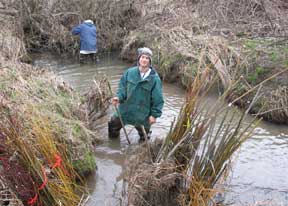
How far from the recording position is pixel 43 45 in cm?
1373

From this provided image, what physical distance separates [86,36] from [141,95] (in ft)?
20.5

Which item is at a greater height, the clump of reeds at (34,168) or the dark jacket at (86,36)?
the dark jacket at (86,36)

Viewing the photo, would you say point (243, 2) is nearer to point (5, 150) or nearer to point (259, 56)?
point (259, 56)

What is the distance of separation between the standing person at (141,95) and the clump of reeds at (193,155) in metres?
1.60

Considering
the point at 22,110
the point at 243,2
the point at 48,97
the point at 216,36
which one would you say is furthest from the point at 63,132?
the point at 243,2

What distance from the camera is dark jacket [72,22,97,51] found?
40.6 ft

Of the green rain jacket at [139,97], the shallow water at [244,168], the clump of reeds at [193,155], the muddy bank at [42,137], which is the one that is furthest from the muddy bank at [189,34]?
the clump of reeds at [193,155]

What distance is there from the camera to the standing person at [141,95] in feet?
21.1

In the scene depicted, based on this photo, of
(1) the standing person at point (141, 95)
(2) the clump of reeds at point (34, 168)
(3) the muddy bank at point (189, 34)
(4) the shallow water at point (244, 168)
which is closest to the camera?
(2) the clump of reeds at point (34, 168)

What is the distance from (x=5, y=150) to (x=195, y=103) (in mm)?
1878

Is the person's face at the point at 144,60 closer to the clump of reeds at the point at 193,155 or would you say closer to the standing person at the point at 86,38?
the clump of reeds at the point at 193,155

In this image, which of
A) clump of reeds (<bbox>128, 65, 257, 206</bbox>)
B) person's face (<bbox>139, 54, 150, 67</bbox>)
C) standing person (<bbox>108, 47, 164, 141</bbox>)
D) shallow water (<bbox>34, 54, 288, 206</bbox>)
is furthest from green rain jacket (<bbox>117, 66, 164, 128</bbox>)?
clump of reeds (<bbox>128, 65, 257, 206</bbox>)

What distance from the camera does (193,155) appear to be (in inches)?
193

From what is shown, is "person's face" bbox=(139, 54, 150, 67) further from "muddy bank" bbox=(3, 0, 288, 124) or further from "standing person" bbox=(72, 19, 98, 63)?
"standing person" bbox=(72, 19, 98, 63)
